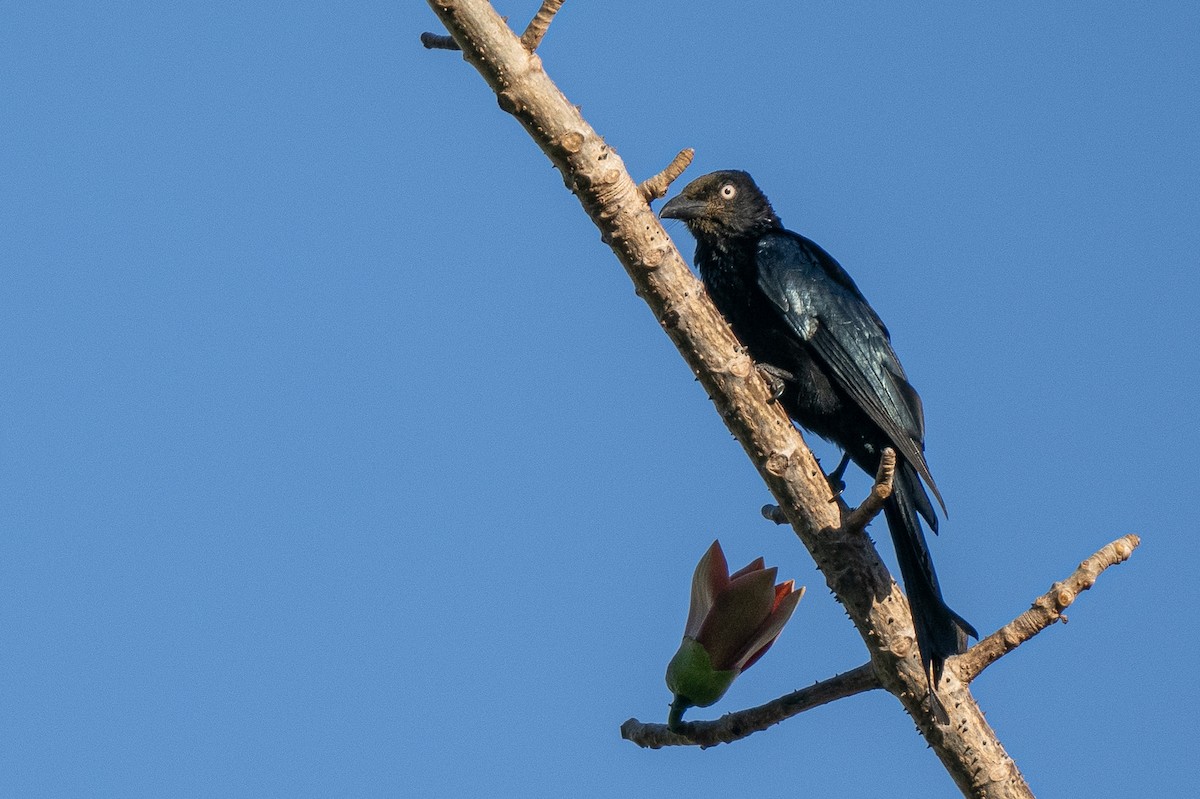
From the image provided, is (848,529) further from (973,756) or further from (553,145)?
(553,145)

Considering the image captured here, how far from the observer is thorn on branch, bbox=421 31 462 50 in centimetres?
321

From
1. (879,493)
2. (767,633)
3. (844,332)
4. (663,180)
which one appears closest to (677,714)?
(767,633)

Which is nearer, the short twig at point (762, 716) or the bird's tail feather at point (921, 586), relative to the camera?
the bird's tail feather at point (921, 586)

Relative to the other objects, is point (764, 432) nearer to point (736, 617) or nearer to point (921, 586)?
point (736, 617)

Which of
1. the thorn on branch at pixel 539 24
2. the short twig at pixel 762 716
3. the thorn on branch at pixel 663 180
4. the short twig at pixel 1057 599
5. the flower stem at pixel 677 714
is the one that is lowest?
the short twig at pixel 1057 599

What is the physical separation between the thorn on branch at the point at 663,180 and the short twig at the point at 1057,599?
149 centimetres

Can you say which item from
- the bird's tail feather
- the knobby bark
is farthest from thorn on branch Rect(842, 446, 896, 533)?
the bird's tail feather

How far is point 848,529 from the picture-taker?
338 cm

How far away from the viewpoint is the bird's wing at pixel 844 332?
15.8 feet

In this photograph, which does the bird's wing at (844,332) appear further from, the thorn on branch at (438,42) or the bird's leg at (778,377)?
the thorn on branch at (438,42)

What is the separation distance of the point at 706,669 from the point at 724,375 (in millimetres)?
888

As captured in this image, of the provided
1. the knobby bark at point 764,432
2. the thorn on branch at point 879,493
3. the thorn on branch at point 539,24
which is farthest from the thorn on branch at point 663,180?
the thorn on branch at point 879,493

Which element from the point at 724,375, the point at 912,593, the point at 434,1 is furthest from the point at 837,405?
the point at 434,1

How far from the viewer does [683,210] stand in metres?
5.77
